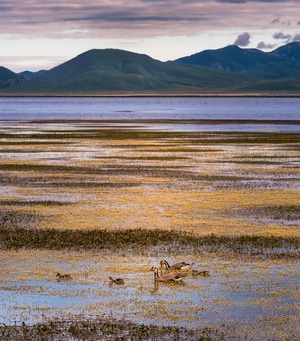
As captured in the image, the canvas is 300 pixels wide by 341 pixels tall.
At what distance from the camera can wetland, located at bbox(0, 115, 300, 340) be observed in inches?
616

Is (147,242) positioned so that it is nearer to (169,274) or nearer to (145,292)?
(169,274)

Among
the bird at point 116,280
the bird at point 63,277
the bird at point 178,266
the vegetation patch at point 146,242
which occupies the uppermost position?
the bird at point 178,266

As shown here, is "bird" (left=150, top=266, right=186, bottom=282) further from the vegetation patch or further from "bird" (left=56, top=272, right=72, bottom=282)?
the vegetation patch

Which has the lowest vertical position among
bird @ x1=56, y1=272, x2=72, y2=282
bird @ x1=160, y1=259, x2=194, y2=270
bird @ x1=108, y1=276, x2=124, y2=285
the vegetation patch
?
the vegetation patch

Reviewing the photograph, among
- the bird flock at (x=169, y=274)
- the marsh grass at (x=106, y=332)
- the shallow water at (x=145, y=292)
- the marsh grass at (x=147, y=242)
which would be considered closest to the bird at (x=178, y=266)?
the bird flock at (x=169, y=274)

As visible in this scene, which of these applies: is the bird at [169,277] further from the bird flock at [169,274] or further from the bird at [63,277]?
the bird at [63,277]

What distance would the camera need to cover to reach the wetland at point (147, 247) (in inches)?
616

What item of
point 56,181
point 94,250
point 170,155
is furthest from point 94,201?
point 170,155

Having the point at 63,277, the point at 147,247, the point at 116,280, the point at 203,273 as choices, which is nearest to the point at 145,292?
the point at 116,280

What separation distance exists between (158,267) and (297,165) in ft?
84.8

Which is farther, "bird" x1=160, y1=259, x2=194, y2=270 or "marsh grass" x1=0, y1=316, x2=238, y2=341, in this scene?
"bird" x1=160, y1=259, x2=194, y2=270

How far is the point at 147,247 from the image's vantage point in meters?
22.7

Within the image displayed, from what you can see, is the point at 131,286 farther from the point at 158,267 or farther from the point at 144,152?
the point at 144,152

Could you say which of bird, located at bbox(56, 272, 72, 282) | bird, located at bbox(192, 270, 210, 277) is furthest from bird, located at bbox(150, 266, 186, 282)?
bird, located at bbox(56, 272, 72, 282)
